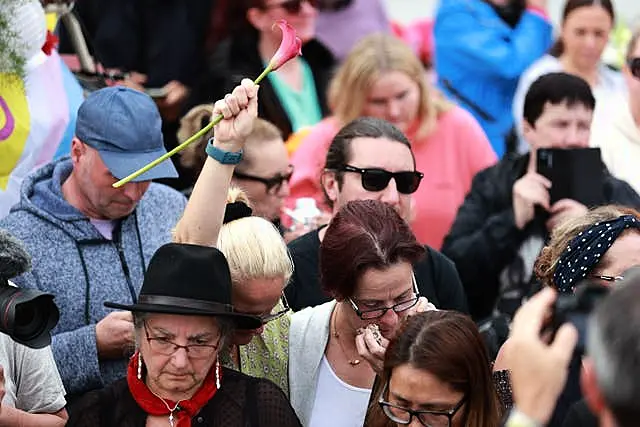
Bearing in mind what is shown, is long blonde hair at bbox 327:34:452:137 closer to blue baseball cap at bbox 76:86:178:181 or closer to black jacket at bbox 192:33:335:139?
black jacket at bbox 192:33:335:139

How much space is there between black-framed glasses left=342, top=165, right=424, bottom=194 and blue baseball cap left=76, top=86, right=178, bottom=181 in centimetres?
68

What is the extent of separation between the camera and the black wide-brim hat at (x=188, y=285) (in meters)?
3.71

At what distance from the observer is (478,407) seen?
3.65m

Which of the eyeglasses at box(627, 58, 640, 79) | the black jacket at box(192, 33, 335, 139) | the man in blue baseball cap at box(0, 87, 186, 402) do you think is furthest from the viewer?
the black jacket at box(192, 33, 335, 139)

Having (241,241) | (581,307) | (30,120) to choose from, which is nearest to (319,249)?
(241,241)

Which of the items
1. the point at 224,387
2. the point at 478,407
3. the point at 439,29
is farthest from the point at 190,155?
the point at 439,29

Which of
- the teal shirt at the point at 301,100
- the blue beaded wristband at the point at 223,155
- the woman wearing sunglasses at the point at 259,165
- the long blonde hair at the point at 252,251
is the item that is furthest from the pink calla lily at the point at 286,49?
the teal shirt at the point at 301,100

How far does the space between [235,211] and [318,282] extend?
0.58 meters

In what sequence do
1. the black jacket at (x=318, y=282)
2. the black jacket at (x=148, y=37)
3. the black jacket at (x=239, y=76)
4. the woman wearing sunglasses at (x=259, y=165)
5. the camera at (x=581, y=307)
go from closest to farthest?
1. the camera at (x=581, y=307)
2. the black jacket at (x=318, y=282)
3. the woman wearing sunglasses at (x=259, y=165)
4. the black jacket at (x=239, y=76)
5. the black jacket at (x=148, y=37)

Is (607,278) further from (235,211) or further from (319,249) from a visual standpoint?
(235,211)

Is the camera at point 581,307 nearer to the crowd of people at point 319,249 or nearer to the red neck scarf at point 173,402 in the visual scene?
the crowd of people at point 319,249

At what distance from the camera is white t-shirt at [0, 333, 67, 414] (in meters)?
3.97

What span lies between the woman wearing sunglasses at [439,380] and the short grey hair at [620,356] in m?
1.38

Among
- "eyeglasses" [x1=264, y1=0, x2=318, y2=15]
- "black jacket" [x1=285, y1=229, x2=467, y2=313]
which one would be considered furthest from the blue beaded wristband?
"eyeglasses" [x1=264, y1=0, x2=318, y2=15]
